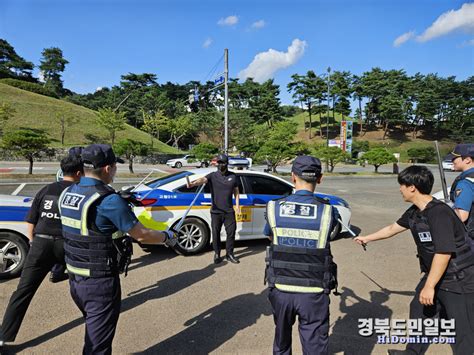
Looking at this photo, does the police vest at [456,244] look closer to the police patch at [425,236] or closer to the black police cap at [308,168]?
the police patch at [425,236]

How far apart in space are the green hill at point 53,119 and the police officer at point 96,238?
38.8 m

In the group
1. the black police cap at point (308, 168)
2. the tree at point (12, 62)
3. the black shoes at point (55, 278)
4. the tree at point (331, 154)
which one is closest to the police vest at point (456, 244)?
the black police cap at point (308, 168)

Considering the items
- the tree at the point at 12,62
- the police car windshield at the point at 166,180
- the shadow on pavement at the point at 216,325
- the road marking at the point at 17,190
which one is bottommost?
the shadow on pavement at the point at 216,325

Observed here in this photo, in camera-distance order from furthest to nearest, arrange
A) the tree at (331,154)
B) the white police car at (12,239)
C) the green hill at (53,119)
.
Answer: the green hill at (53,119) → the tree at (331,154) → the white police car at (12,239)

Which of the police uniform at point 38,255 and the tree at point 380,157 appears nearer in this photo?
the police uniform at point 38,255

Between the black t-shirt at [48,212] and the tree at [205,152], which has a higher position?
the tree at [205,152]

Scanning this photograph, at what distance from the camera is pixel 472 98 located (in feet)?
195

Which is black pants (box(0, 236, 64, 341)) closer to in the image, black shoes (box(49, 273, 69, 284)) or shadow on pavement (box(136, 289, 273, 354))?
shadow on pavement (box(136, 289, 273, 354))

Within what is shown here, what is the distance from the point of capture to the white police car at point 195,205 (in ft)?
16.7

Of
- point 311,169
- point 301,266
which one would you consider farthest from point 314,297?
point 311,169

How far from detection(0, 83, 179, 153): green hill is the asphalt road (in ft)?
121

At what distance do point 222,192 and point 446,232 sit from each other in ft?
10.6

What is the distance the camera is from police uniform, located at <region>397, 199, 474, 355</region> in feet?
7.03

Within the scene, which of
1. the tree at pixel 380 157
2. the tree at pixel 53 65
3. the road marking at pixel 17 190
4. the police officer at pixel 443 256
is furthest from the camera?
the tree at pixel 53 65
